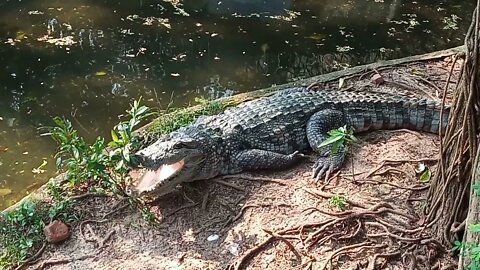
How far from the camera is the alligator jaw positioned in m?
3.92

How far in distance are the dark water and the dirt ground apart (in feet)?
4.55

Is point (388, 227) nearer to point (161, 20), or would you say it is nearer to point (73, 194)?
point (73, 194)

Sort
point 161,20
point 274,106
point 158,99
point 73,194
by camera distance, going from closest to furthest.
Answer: point 73,194 < point 274,106 < point 158,99 < point 161,20

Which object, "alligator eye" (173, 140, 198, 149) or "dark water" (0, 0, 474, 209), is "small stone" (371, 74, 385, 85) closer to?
"dark water" (0, 0, 474, 209)

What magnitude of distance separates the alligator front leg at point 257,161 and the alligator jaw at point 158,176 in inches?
16.6

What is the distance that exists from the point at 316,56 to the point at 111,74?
2.43 m

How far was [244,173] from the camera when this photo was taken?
4227 mm

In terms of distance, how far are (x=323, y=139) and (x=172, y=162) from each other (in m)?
1.12

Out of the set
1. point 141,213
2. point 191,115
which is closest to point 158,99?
point 191,115

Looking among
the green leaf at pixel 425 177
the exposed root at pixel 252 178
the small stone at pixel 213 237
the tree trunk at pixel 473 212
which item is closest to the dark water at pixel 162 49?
the exposed root at pixel 252 178

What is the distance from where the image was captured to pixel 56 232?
380 centimetres

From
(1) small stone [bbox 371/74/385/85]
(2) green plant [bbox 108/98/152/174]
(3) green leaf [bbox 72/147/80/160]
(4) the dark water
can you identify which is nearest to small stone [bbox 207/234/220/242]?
(2) green plant [bbox 108/98/152/174]

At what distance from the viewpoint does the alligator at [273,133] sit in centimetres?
400

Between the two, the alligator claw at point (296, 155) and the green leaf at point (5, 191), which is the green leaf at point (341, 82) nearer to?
the alligator claw at point (296, 155)
